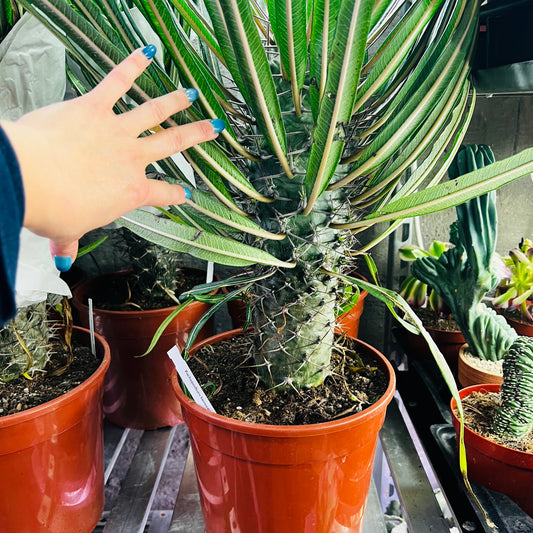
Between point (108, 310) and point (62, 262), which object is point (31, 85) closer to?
point (62, 262)

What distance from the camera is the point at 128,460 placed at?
1.04 metres

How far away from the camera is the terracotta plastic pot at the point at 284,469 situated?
58 cm

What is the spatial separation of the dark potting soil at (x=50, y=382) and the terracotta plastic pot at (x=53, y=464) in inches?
2.1

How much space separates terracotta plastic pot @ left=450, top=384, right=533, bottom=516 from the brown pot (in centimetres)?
17

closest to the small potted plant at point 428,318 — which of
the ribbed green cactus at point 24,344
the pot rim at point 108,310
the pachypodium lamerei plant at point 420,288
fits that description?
the pachypodium lamerei plant at point 420,288

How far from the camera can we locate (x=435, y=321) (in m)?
1.05

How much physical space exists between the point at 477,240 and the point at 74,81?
29.2 inches

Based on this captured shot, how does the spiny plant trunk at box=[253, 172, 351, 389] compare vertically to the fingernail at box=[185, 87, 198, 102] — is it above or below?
below

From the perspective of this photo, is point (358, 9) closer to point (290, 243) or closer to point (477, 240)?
point (290, 243)

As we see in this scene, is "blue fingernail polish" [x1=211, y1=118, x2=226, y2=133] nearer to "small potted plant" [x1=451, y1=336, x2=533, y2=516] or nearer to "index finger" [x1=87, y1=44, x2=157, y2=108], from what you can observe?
"index finger" [x1=87, y1=44, x2=157, y2=108]

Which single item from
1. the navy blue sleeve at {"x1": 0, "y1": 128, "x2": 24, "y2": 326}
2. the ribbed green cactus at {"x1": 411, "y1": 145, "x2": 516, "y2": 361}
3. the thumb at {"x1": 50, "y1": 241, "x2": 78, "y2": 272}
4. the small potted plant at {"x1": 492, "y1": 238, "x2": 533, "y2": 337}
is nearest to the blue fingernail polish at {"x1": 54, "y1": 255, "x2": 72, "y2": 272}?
the thumb at {"x1": 50, "y1": 241, "x2": 78, "y2": 272}

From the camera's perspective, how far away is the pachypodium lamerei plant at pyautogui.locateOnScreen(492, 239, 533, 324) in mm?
997

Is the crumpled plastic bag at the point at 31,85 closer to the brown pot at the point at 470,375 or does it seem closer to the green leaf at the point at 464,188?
the green leaf at the point at 464,188

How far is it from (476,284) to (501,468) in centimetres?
35
